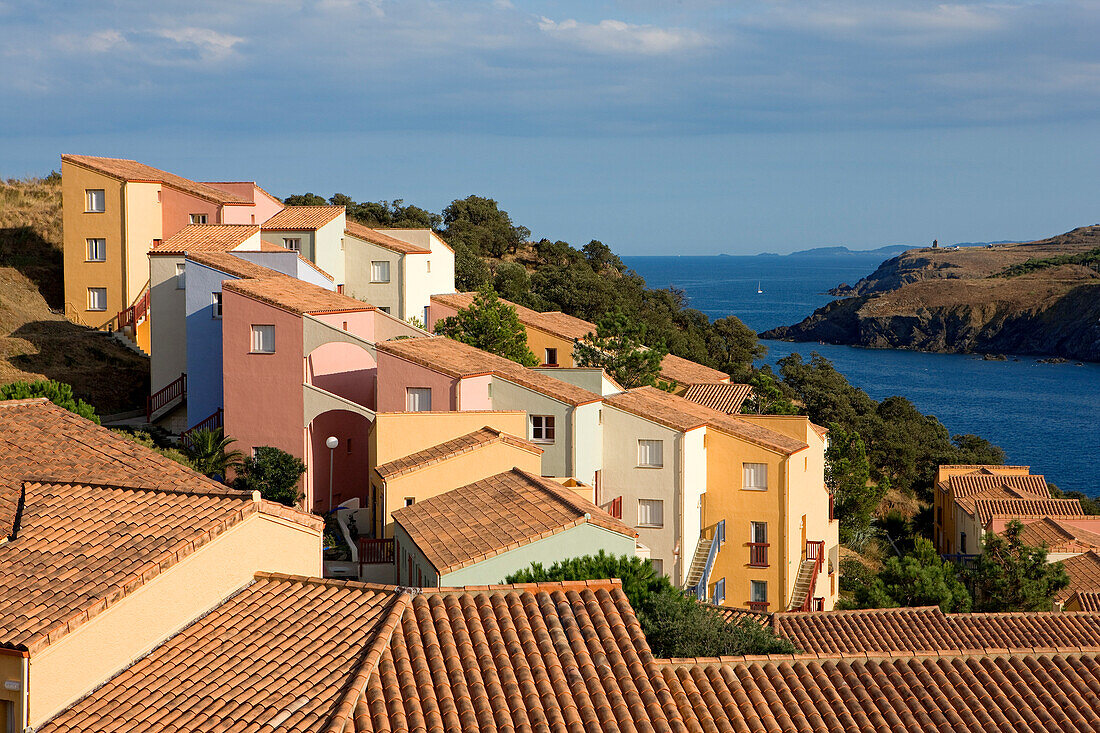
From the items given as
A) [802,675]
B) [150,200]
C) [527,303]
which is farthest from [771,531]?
[527,303]

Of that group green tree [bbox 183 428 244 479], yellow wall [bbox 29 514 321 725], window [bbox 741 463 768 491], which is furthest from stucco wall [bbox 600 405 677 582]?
yellow wall [bbox 29 514 321 725]

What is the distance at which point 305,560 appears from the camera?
16281mm

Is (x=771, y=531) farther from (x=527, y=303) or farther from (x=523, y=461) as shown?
(x=527, y=303)

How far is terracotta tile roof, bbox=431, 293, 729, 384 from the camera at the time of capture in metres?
54.4

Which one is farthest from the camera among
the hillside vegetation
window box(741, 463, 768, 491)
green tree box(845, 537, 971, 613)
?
the hillside vegetation

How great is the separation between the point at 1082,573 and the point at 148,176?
42.7 m

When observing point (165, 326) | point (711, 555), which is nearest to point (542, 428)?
point (711, 555)

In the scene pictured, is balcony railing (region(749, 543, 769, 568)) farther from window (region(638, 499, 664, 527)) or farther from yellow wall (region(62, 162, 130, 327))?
yellow wall (region(62, 162, 130, 327))

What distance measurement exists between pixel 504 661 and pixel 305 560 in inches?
169

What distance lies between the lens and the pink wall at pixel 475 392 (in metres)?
34.3

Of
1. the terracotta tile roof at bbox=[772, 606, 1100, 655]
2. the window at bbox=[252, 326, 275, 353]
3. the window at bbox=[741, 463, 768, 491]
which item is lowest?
the terracotta tile roof at bbox=[772, 606, 1100, 655]

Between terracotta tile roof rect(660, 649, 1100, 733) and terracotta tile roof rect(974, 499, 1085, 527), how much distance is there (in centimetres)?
4081

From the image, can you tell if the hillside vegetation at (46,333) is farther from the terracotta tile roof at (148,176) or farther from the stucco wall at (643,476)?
the stucco wall at (643,476)

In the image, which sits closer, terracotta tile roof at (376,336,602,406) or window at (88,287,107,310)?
terracotta tile roof at (376,336,602,406)
